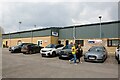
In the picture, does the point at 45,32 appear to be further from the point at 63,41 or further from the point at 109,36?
the point at 109,36

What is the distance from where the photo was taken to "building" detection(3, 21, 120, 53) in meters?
27.6

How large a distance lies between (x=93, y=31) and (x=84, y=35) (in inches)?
78.3

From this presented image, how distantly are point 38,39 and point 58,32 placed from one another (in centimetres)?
509

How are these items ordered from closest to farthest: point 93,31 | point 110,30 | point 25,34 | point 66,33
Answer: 1. point 110,30
2. point 93,31
3. point 66,33
4. point 25,34

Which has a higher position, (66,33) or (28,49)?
(66,33)

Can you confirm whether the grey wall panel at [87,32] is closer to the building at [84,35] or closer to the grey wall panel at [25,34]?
the building at [84,35]

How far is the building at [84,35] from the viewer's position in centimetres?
2764

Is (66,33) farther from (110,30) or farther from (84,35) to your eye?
(110,30)

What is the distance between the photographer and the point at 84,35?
31.2m

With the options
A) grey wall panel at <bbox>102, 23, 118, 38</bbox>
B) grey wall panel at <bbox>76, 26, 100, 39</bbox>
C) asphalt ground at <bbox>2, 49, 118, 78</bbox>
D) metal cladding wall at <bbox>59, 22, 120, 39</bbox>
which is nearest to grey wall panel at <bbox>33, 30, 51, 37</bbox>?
metal cladding wall at <bbox>59, 22, 120, 39</bbox>

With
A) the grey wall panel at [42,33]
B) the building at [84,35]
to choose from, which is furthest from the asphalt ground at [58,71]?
the grey wall panel at [42,33]

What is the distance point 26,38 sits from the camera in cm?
4331

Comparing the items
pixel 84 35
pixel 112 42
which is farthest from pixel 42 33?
pixel 112 42

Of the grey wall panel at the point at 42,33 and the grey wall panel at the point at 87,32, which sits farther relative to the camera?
the grey wall panel at the point at 42,33
